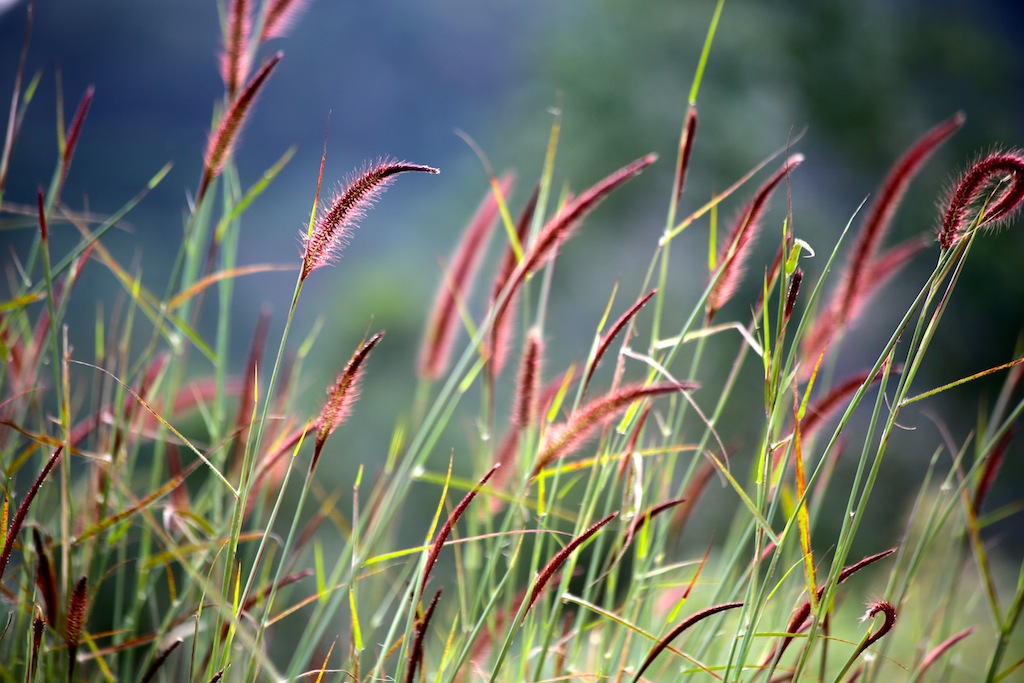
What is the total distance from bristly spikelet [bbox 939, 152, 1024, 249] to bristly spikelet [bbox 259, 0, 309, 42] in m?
0.56

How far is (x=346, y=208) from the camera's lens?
44 centimetres

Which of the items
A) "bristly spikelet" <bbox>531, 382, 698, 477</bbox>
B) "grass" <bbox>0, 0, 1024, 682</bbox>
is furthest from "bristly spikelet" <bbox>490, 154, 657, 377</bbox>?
"bristly spikelet" <bbox>531, 382, 698, 477</bbox>

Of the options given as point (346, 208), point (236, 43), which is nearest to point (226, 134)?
point (236, 43)

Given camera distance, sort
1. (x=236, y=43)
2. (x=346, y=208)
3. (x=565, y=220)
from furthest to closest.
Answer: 1. (x=236, y=43)
2. (x=565, y=220)
3. (x=346, y=208)

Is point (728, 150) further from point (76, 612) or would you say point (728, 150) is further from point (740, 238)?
point (76, 612)

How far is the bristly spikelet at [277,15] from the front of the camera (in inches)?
26.8

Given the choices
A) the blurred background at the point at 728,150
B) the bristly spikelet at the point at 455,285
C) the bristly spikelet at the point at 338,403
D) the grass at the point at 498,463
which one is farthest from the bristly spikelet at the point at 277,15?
the blurred background at the point at 728,150

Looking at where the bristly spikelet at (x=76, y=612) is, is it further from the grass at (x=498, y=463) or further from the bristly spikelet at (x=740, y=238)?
the bristly spikelet at (x=740, y=238)

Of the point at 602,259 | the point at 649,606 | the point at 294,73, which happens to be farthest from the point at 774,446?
the point at 294,73

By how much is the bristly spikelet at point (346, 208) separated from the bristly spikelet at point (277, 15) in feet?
1.05

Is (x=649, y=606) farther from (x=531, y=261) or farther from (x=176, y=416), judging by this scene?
(x=176, y=416)

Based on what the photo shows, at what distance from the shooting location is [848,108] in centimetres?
520

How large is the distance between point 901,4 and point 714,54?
180 cm

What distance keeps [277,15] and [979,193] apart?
59 centimetres
